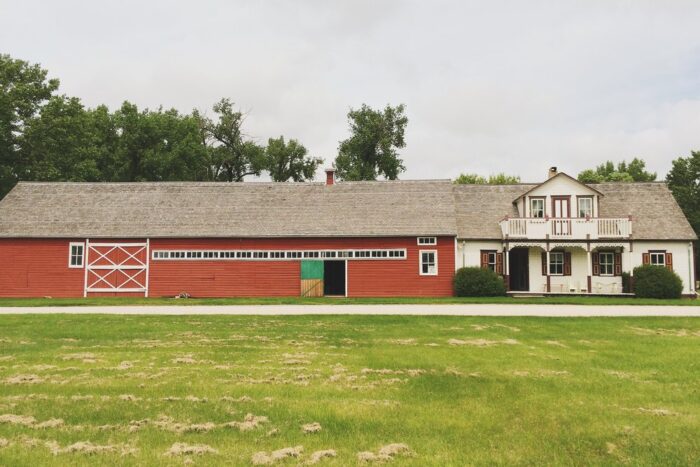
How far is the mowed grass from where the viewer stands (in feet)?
16.4

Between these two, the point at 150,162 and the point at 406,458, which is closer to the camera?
the point at 406,458

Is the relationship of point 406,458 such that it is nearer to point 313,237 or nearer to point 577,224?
point 313,237

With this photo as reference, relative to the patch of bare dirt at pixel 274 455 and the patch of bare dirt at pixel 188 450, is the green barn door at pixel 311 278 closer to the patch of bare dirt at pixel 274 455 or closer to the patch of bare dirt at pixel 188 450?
the patch of bare dirt at pixel 188 450

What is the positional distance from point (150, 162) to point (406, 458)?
4677cm

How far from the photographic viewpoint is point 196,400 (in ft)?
21.7

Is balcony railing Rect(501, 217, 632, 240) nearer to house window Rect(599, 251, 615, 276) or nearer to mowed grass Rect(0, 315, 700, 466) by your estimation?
house window Rect(599, 251, 615, 276)

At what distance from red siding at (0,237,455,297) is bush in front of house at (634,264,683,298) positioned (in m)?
9.55

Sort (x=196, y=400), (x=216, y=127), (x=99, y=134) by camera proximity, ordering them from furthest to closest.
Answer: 1. (x=216, y=127)
2. (x=99, y=134)
3. (x=196, y=400)

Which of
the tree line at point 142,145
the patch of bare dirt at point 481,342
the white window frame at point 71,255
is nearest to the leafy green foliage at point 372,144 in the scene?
the tree line at point 142,145

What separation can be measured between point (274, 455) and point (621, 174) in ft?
209

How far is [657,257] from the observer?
29031 mm

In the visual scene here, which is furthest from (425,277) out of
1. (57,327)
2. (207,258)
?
(57,327)

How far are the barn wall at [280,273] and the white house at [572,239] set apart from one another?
2.26 meters

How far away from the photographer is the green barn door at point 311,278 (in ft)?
94.1
